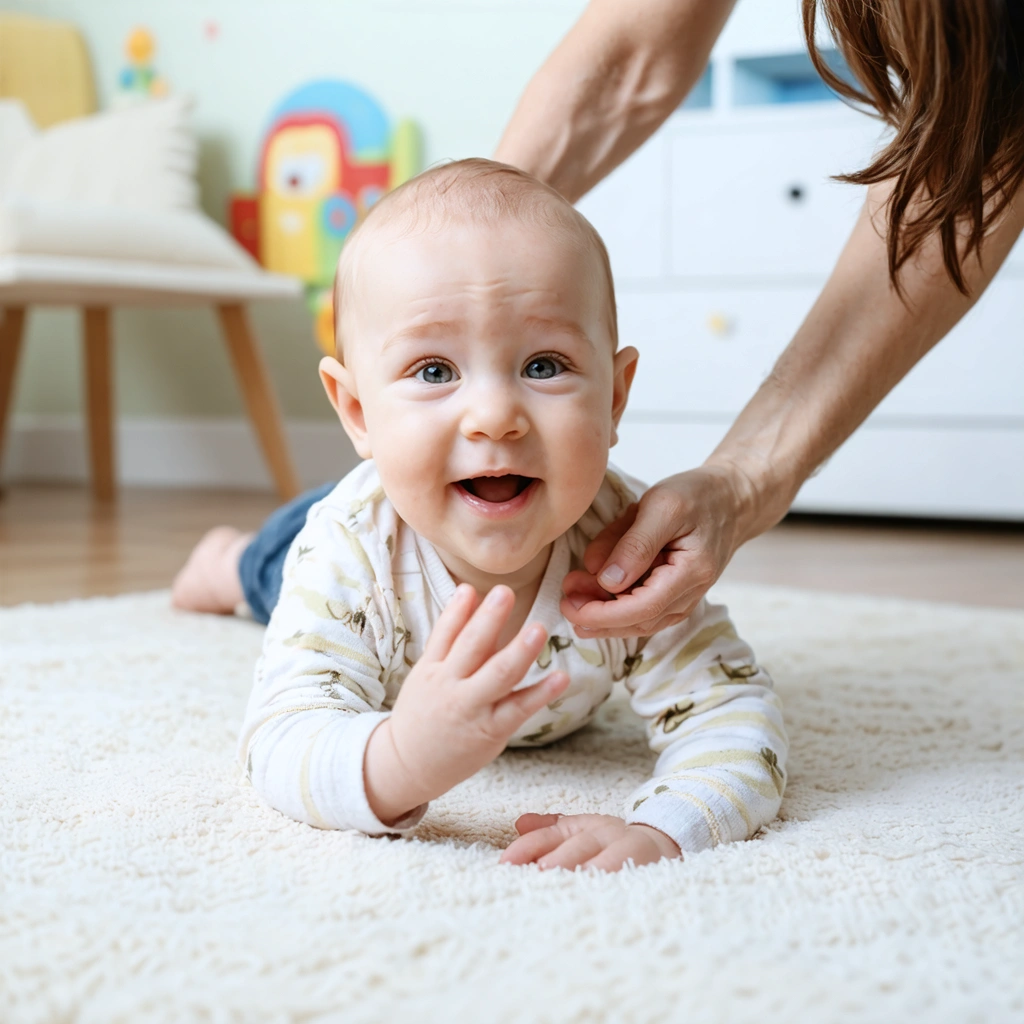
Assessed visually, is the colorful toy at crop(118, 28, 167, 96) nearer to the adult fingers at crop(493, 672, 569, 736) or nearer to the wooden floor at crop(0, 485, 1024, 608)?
the wooden floor at crop(0, 485, 1024, 608)

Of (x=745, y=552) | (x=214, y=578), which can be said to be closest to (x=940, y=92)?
(x=214, y=578)

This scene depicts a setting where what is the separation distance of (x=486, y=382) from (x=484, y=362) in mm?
11

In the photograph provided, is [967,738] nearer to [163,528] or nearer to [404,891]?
[404,891]

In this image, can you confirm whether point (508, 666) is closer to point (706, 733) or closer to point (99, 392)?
point (706, 733)

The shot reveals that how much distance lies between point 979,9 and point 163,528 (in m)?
1.72

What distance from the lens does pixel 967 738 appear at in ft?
2.72

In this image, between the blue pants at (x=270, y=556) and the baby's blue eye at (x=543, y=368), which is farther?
the blue pants at (x=270, y=556)

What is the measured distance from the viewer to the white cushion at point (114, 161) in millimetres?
2447

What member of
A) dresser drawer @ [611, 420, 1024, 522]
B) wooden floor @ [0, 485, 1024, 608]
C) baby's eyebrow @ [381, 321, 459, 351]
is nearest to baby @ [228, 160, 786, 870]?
baby's eyebrow @ [381, 321, 459, 351]

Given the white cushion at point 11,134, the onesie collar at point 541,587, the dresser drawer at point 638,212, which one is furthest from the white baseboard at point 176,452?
the onesie collar at point 541,587

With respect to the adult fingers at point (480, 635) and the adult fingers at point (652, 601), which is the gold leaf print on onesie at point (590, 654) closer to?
the adult fingers at point (652, 601)

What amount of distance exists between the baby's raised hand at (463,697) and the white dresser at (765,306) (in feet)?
5.11

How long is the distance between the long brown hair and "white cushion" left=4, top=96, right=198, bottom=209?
2.09m

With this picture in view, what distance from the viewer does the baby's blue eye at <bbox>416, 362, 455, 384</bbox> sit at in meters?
0.61
